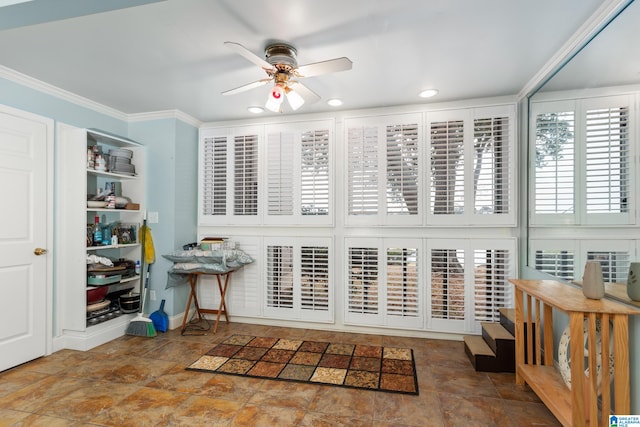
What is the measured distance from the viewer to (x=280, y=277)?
3.78 metres

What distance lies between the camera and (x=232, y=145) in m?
3.96

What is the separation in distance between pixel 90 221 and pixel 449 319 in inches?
157

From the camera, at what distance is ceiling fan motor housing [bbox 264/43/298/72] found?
7.34ft

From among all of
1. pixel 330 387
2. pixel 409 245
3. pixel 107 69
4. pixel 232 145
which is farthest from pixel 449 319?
pixel 107 69

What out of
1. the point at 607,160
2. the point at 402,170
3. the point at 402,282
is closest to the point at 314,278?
the point at 402,282

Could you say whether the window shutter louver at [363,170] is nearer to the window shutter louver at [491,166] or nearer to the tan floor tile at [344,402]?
the window shutter louver at [491,166]

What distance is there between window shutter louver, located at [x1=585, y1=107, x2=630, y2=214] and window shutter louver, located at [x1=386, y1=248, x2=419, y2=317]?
1676mm

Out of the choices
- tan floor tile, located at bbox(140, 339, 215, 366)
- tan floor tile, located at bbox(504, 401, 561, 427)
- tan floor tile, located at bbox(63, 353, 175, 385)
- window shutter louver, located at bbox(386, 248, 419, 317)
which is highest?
window shutter louver, located at bbox(386, 248, 419, 317)

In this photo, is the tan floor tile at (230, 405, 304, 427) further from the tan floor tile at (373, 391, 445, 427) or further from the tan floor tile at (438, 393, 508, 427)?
the tan floor tile at (438, 393, 508, 427)

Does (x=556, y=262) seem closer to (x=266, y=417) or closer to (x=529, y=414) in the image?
(x=529, y=414)

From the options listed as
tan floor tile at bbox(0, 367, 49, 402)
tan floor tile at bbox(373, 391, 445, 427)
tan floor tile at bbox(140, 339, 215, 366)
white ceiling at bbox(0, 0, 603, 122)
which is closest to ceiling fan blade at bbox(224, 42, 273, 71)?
white ceiling at bbox(0, 0, 603, 122)

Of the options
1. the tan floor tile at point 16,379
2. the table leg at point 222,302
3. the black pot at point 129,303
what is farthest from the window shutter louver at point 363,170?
the tan floor tile at point 16,379

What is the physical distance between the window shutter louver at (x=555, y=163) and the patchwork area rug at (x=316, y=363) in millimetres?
1749

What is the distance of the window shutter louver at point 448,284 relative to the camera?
3297 mm
